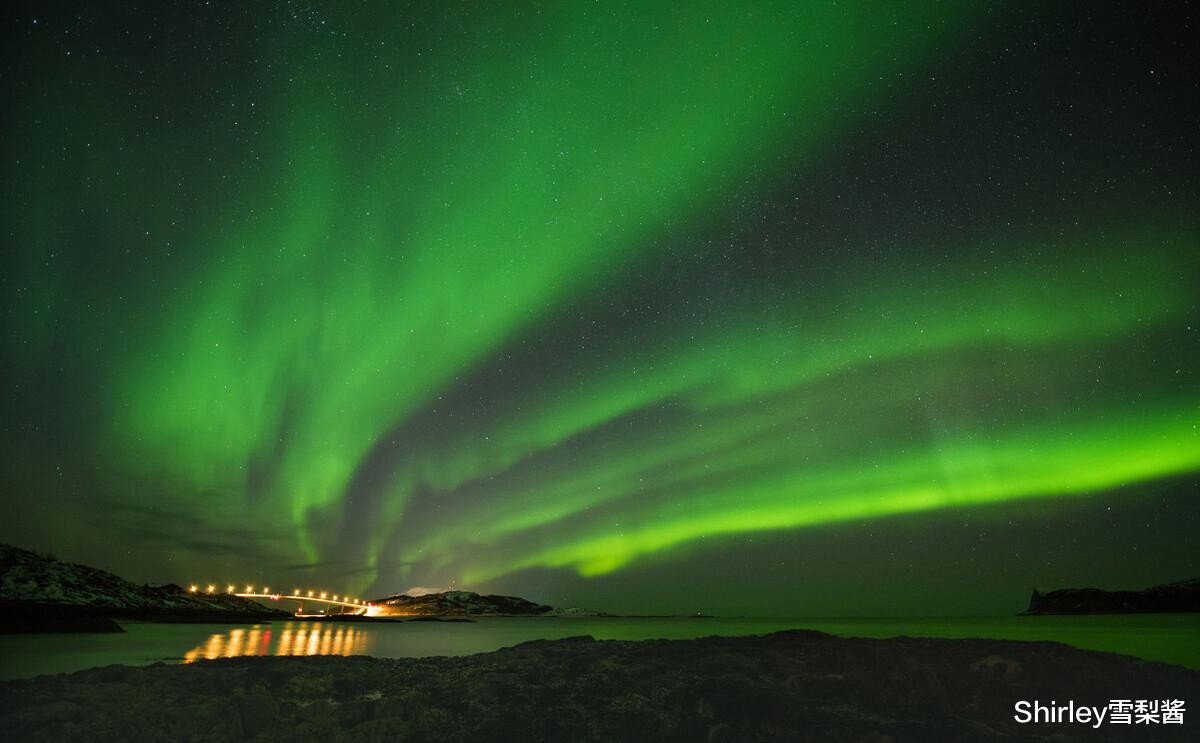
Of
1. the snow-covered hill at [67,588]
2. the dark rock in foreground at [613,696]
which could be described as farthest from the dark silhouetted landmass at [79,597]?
the dark rock in foreground at [613,696]

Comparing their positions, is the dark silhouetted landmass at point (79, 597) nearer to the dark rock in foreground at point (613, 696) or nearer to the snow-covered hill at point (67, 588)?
the snow-covered hill at point (67, 588)

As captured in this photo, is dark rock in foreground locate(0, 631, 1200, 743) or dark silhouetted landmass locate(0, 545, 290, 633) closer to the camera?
dark rock in foreground locate(0, 631, 1200, 743)

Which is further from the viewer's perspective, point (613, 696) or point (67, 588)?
point (67, 588)

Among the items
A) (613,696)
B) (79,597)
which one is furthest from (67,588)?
(613,696)

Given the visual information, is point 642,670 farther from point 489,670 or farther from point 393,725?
point 393,725

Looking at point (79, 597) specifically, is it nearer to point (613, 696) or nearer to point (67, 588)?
point (67, 588)

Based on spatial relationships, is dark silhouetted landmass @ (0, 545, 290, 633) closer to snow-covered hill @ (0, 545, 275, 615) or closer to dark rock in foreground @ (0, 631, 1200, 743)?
snow-covered hill @ (0, 545, 275, 615)

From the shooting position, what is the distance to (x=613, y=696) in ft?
71.6

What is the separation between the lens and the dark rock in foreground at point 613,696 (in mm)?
17734

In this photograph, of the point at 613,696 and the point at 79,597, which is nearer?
the point at 613,696

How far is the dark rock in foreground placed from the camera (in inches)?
698

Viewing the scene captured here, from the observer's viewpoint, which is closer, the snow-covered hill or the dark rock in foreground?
the dark rock in foreground

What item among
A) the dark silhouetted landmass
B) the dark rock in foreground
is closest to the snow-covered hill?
the dark silhouetted landmass

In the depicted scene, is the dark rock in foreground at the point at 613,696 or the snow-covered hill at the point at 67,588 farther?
the snow-covered hill at the point at 67,588
